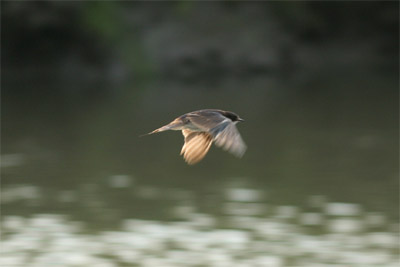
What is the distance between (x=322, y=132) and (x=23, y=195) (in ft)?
19.1

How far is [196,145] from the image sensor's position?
3.79m

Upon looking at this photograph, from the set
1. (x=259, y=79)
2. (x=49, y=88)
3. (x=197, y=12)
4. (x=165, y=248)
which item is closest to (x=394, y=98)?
(x=259, y=79)

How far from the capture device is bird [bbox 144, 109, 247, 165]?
3.56 meters

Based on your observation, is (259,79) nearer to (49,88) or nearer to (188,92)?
(188,92)

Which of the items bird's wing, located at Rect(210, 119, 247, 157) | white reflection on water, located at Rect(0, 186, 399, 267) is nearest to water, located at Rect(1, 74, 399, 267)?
white reflection on water, located at Rect(0, 186, 399, 267)

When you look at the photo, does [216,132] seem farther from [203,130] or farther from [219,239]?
[219,239]

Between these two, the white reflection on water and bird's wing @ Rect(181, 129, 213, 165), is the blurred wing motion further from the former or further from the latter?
the white reflection on water

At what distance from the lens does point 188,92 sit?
18.6m

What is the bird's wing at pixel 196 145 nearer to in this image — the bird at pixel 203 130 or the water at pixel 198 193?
the bird at pixel 203 130

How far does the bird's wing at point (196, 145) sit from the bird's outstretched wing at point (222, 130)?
0.26 feet

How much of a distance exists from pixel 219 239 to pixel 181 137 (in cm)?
654

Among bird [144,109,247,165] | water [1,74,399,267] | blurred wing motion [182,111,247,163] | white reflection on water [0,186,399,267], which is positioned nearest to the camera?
blurred wing motion [182,111,247,163]

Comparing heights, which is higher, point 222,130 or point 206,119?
point 206,119

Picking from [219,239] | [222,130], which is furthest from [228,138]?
[219,239]
